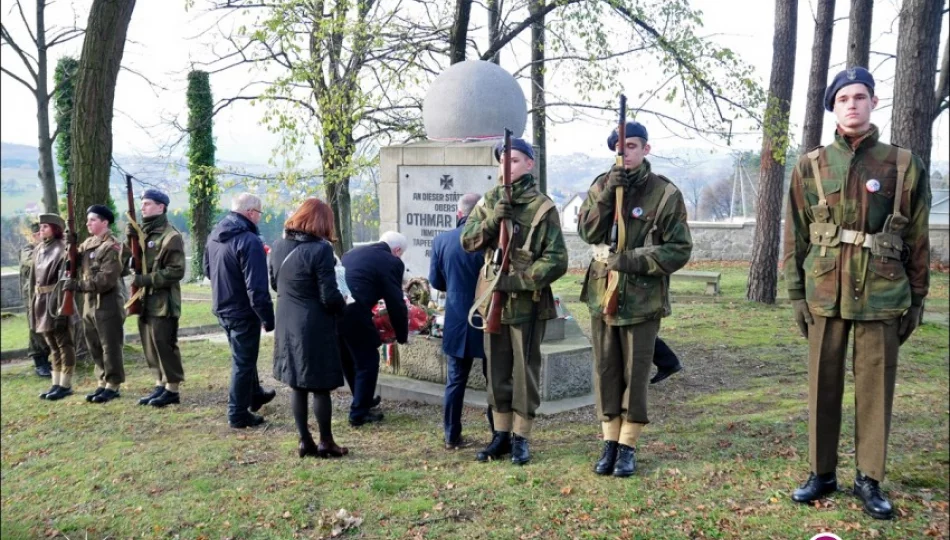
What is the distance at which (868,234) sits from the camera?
418 cm

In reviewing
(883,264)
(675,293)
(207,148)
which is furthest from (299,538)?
(207,148)

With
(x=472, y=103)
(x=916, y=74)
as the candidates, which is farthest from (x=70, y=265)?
(x=916, y=74)

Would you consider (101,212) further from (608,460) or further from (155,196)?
(608,460)

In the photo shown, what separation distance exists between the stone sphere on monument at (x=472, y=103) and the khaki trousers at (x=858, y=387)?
422cm

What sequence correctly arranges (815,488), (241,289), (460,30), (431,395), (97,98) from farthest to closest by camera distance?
(460,30) < (97,98) < (431,395) < (241,289) < (815,488)

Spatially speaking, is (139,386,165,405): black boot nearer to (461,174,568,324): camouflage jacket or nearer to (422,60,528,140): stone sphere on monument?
(422,60,528,140): stone sphere on monument

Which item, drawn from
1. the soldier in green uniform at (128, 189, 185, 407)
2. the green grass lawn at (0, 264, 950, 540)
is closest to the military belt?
the green grass lawn at (0, 264, 950, 540)

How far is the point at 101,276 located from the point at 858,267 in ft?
20.9

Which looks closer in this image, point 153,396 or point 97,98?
point 153,396

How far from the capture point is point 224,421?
272 inches

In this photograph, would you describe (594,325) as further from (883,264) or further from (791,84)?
(791,84)

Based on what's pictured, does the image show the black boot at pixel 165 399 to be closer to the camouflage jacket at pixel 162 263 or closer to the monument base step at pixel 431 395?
the camouflage jacket at pixel 162 263

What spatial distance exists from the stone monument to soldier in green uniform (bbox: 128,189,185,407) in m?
2.01

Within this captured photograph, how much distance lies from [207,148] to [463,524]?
21210 mm
